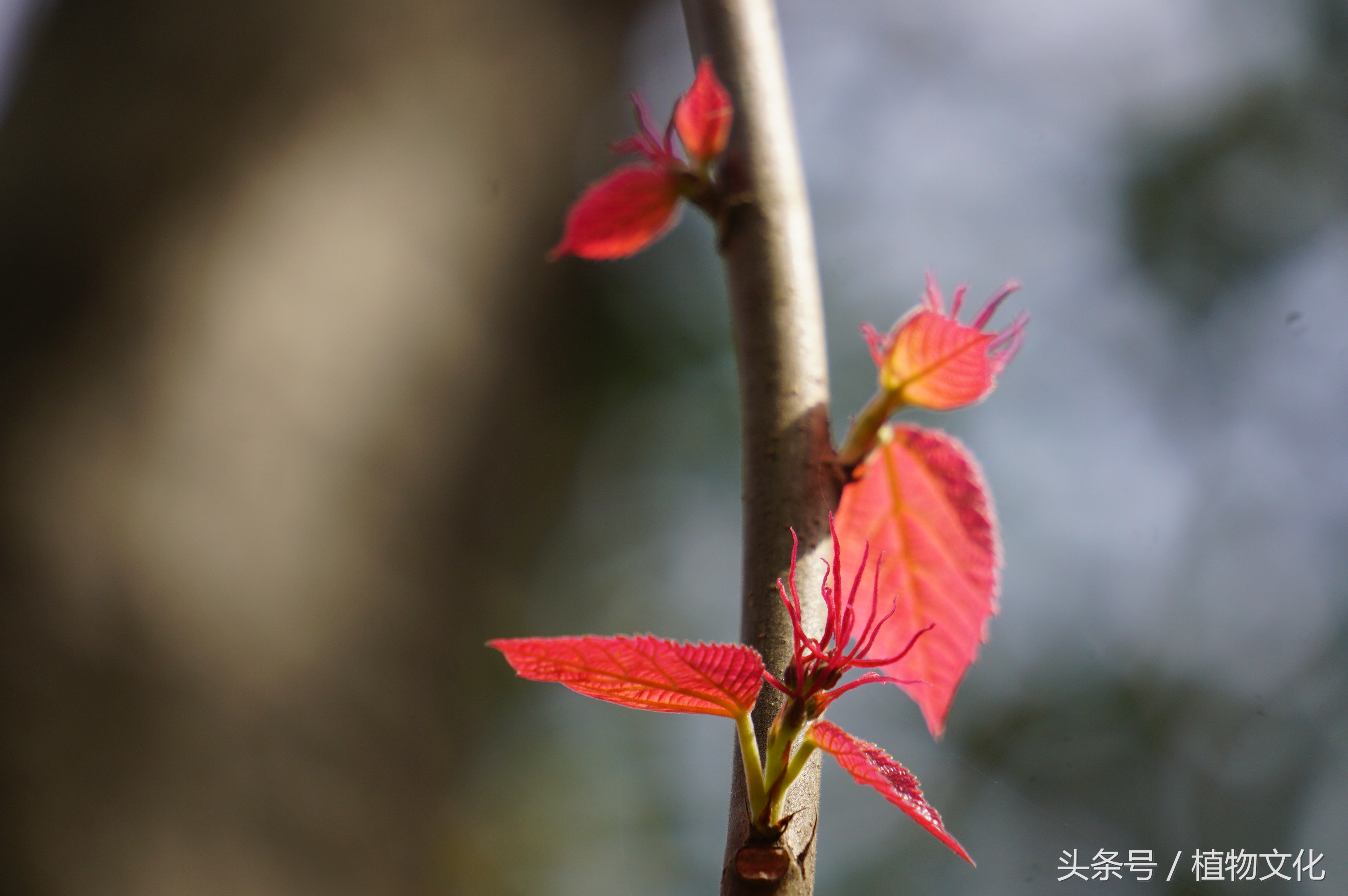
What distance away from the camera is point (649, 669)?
5.1 inches

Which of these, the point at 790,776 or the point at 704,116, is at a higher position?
the point at 704,116

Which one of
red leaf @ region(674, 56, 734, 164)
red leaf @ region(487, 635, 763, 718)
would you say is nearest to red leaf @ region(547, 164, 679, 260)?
red leaf @ region(674, 56, 734, 164)

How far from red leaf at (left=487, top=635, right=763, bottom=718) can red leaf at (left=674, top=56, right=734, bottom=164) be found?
15 centimetres

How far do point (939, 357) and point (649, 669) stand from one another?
4.0 inches

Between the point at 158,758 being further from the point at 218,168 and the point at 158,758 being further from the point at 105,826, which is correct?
the point at 218,168

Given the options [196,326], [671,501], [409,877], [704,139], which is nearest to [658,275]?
[671,501]

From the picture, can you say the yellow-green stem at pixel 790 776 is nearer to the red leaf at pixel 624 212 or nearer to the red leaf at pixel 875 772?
the red leaf at pixel 875 772

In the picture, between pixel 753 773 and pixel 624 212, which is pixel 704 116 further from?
pixel 753 773

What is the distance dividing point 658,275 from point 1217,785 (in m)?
1.24

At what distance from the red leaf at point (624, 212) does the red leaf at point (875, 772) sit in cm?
16

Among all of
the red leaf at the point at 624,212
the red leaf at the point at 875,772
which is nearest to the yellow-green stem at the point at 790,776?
the red leaf at the point at 875,772

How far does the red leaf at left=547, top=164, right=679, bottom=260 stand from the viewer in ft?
0.76

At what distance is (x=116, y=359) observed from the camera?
0.50 metres

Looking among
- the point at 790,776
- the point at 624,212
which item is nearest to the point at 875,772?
the point at 790,776
